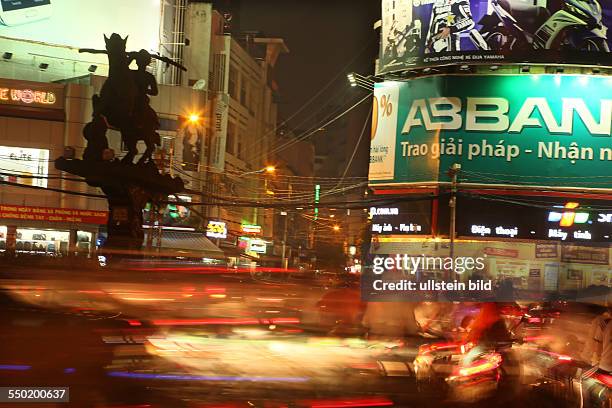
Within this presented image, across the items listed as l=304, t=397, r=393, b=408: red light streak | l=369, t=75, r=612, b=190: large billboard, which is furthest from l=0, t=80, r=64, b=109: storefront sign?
l=304, t=397, r=393, b=408: red light streak

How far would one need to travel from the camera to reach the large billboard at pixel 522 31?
25.7 metres

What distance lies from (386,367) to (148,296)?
344 centimetres

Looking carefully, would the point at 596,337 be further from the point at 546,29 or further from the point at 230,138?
the point at 230,138

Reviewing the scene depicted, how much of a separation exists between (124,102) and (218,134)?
25.2m

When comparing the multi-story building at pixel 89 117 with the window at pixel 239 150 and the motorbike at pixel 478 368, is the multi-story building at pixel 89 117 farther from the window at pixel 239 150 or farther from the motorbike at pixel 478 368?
the motorbike at pixel 478 368

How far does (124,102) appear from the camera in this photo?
12398 millimetres

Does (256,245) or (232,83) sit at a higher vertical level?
(232,83)

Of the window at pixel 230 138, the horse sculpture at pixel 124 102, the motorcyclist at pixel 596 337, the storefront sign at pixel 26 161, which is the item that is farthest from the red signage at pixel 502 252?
the storefront sign at pixel 26 161

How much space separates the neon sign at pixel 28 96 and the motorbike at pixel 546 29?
19.7 meters

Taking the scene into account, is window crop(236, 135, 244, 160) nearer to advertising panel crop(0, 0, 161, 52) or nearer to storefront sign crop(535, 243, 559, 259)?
advertising panel crop(0, 0, 161, 52)

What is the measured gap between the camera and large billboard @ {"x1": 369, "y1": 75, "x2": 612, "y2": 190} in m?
26.8

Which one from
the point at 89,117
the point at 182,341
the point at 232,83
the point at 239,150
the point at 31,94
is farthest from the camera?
the point at 239,150

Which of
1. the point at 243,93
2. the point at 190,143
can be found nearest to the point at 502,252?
the point at 190,143

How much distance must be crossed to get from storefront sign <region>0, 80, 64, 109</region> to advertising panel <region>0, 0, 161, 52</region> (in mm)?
3841
